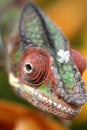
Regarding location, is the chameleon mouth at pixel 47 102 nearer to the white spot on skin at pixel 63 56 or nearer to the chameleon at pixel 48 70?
the chameleon at pixel 48 70

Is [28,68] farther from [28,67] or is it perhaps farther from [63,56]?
[63,56]

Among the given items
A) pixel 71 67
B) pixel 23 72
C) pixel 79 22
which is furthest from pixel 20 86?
pixel 79 22

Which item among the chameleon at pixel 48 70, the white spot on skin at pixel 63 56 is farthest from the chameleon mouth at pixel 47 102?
the white spot on skin at pixel 63 56

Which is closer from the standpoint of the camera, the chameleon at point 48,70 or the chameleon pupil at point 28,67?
the chameleon at point 48,70

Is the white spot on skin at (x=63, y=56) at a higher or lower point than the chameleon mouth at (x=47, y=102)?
higher

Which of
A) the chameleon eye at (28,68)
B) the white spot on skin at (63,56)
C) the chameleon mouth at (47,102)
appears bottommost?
the chameleon mouth at (47,102)

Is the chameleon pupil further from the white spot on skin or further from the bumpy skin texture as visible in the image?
the white spot on skin

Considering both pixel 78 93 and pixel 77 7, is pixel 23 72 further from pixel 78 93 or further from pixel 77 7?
pixel 77 7

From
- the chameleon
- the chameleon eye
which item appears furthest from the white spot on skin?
the chameleon eye
